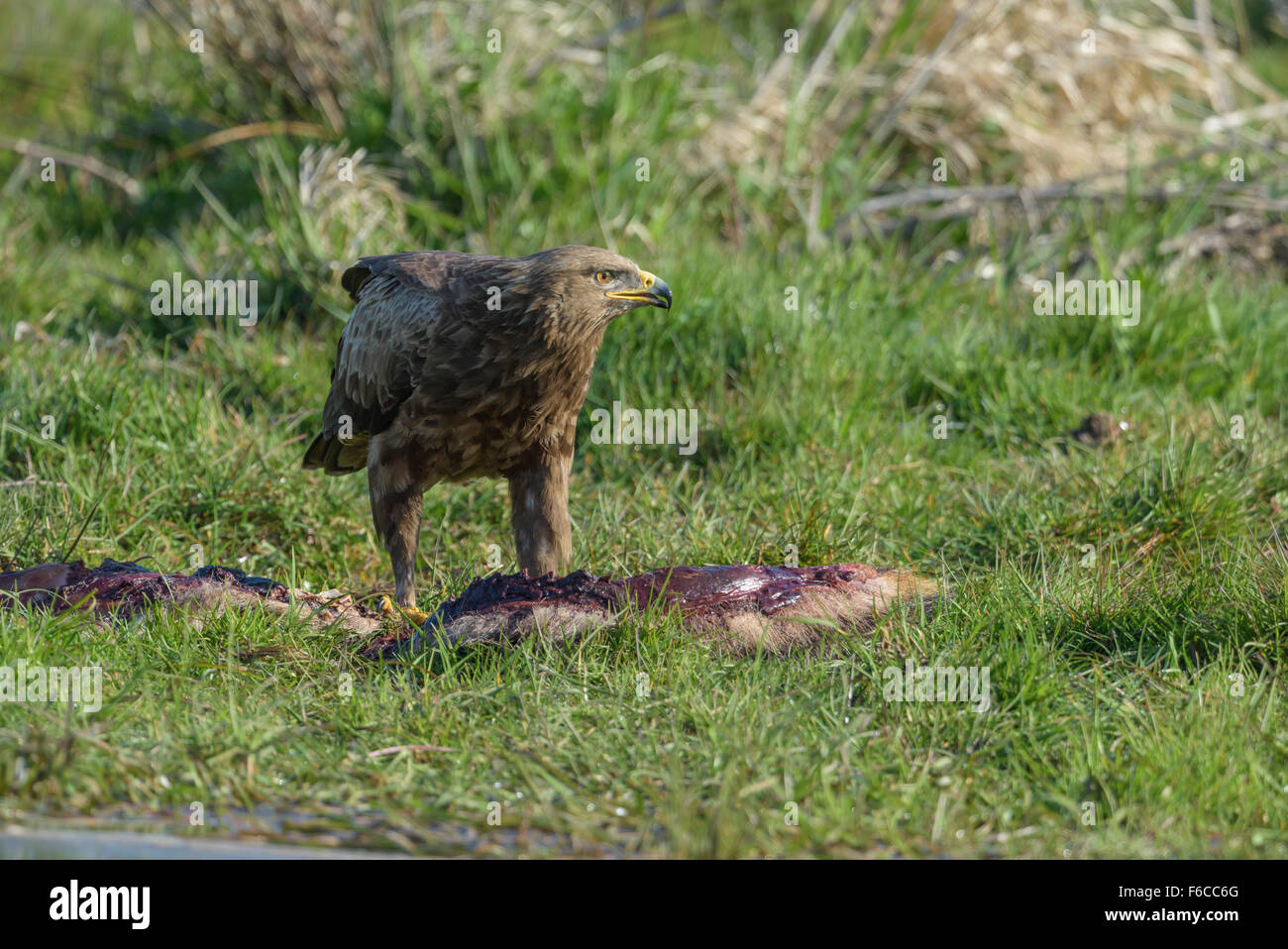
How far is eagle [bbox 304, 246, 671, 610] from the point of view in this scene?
15.8 ft

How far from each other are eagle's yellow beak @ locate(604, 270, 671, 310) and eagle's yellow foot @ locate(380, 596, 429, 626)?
1.26 meters

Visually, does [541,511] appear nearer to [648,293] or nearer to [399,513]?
[399,513]

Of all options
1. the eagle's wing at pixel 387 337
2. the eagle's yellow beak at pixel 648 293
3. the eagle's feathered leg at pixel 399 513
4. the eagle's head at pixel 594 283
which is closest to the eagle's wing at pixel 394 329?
the eagle's wing at pixel 387 337

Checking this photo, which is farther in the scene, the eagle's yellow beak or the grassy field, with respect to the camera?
the eagle's yellow beak

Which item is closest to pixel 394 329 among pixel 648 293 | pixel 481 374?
pixel 481 374

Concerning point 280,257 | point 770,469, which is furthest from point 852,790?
point 280,257

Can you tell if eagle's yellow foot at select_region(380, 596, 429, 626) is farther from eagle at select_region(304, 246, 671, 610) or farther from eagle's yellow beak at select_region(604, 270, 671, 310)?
eagle's yellow beak at select_region(604, 270, 671, 310)

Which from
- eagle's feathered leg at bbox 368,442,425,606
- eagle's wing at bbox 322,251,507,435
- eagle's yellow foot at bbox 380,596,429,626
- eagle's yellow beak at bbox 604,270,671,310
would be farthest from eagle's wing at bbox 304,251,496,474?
eagle's yellow foot at bbox 380,596,429,626

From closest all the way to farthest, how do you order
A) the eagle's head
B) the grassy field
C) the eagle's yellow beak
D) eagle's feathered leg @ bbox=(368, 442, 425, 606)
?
the grassy field
the eagle's head
the eagle's yellow beak
eagle's feathered leg @ bbox=(368, 442, 425, 606)

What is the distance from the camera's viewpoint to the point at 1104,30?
9219 mm

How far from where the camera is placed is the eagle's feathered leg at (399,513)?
5125 millimetres

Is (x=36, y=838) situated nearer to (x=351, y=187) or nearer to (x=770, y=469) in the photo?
(x=770, y=469)

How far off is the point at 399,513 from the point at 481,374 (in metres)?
0.64

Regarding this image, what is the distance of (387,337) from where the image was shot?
16.8 feet
